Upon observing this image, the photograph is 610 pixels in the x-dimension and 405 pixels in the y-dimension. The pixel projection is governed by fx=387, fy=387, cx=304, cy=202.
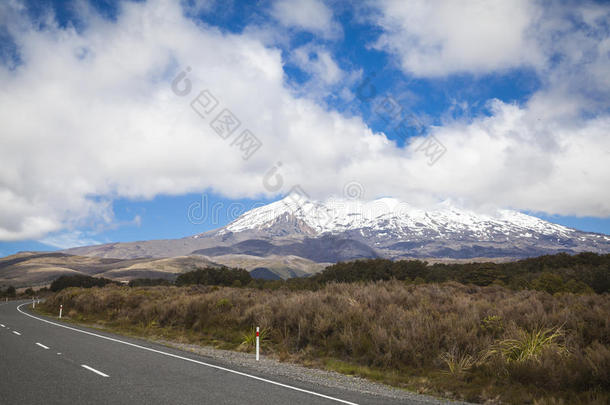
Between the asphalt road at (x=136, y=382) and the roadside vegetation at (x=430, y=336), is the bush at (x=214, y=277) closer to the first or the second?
the roadside vegetation at (x=430, y=336)

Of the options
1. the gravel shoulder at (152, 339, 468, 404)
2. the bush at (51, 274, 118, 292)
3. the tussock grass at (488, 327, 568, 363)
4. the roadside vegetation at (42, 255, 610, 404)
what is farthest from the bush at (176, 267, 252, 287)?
the tussock grass at (488, 327, 568, 363)

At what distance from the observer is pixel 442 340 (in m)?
11.5

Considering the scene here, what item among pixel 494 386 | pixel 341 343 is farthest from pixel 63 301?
pixel 494 386

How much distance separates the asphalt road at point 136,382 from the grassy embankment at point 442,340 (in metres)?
2.50

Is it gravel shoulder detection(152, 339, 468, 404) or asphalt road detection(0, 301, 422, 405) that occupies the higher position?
asphalt road detection(0, 301, 422, 405)

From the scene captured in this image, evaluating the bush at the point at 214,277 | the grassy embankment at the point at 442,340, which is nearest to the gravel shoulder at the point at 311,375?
the grassy embankment at the point at 442,340

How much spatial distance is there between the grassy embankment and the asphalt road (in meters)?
2.50

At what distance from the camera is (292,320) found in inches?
615

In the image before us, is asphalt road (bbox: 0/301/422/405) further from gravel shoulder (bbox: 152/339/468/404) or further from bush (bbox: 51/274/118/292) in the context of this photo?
bush (bbox: 51/274/118/292)

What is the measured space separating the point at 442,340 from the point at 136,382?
27.3ft

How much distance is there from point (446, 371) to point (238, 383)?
5.44 meters

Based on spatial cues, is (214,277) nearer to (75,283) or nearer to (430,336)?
(75,283)

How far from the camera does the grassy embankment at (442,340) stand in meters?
8.69

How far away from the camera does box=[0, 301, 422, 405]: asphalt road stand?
727 cm
